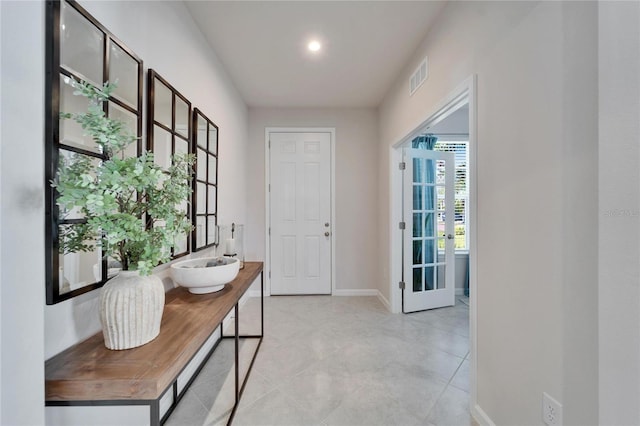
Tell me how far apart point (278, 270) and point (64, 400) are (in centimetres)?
305

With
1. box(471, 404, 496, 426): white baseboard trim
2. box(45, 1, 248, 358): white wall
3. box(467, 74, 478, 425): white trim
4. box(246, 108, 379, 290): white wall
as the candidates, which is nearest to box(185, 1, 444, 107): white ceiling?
box(45, 1, 248, 358): white wall

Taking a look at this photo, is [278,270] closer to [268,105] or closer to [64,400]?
[268,105]

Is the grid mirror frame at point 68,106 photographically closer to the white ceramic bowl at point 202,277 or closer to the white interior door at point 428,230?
the white ceramic bowl at point 202,277

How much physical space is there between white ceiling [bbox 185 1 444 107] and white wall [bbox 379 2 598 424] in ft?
1.73

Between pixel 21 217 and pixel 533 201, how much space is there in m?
1.79

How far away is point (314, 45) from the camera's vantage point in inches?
92.4

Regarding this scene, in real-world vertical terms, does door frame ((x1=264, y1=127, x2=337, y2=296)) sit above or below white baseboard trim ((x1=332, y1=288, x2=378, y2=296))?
above

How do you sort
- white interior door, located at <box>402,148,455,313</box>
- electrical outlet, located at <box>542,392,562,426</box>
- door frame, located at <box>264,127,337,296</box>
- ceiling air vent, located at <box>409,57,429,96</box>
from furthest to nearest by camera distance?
door frame, located at <box>264,127,337,296</box>
white interior door, located at <box>402,148,455,313</box>
ceiling air vent, located at <box>409,57,429,96</box>
electrical outlet, located at <box>542,392,562,426</box>

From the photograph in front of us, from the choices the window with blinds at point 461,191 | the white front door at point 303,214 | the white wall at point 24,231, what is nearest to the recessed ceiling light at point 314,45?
the white front door at point 303,214

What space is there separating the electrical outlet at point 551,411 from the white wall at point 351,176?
271 cm

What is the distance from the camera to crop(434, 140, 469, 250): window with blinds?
3908 mm

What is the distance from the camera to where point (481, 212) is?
4.99 ft

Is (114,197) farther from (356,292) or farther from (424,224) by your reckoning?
(356,292)

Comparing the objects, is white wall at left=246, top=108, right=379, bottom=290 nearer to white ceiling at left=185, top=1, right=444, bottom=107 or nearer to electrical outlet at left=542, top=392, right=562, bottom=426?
white ceiling at left=185, top=1, right=444, bottom=107
